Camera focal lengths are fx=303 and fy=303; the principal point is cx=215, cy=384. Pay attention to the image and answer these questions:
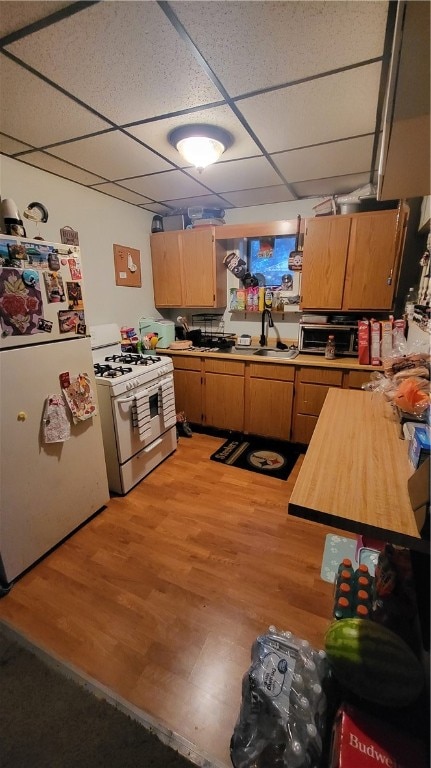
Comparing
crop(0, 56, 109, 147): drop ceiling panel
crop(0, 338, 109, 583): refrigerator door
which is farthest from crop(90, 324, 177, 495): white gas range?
crop(0, 56, 109, 147): drop ceiling panel

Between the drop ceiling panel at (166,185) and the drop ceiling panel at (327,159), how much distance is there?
2.48 ft

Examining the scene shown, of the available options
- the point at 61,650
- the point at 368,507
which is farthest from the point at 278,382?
the point at 61,650

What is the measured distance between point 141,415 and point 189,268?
1.83 meters

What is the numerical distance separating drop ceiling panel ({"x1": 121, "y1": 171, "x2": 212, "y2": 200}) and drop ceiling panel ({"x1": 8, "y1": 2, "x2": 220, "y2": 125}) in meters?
0.91

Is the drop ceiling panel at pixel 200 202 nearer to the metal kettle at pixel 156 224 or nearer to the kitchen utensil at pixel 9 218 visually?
the metal kettle at pixel 156 224

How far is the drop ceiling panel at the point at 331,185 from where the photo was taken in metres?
2.43

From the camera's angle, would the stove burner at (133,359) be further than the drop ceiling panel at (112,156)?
Yes

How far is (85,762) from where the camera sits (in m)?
1.01

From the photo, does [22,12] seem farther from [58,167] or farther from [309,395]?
[309,395]

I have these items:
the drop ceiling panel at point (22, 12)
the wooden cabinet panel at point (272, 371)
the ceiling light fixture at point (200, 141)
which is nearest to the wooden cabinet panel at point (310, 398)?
the wooden cabinet panel at point (272, 371)

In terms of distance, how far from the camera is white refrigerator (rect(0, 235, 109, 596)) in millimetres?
1491

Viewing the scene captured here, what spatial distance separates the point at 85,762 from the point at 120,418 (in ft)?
5.12

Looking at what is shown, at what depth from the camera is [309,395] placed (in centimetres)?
277

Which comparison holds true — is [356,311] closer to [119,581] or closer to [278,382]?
[278,382]
